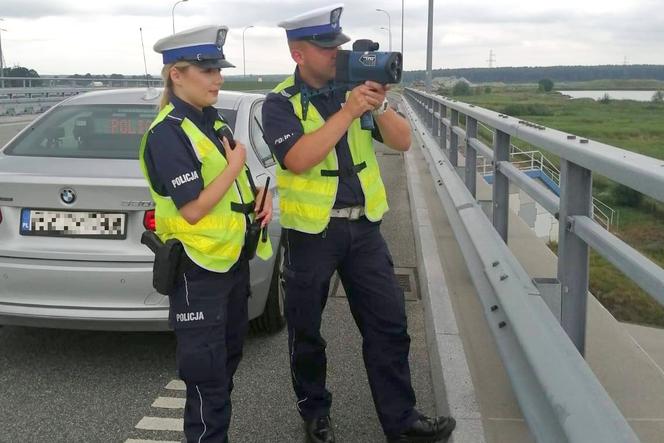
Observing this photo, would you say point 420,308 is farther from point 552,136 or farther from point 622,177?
point 622,177

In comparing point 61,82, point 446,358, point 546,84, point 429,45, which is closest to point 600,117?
point 546,84

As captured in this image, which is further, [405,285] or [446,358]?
[405,285]

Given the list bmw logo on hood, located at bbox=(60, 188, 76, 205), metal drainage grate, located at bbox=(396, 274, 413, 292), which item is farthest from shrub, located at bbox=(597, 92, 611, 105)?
bmw logo on hood, located at bbox=(60, 188, 76, 205)

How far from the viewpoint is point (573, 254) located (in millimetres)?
2920

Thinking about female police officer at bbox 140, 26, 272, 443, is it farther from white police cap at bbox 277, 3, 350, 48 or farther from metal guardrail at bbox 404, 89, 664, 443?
metal guardrail at bbox 404, 89, 664, 443

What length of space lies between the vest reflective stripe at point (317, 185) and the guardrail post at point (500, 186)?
1583 millimetres

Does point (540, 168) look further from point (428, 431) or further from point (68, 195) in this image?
point (428, 431)

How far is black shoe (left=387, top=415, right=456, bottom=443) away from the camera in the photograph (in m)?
3.25

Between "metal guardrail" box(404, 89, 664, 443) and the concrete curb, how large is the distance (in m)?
0.39

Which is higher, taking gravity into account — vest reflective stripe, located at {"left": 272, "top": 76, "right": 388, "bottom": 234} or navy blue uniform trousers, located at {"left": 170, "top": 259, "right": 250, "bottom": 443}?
vest reflective stripe, located at {"left": 272, "top": 76, "right": 388, "bottom": 234}

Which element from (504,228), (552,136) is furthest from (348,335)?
(552,136)

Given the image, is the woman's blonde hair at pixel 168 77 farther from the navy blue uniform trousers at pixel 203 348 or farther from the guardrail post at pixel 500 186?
the guardrail post at pixel 500 186

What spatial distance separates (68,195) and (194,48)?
1.48m

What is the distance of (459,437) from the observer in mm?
3170
